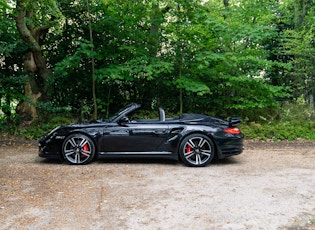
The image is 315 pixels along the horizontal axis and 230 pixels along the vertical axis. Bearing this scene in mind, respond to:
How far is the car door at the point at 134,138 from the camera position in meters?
6.66

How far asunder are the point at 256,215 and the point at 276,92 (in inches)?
298

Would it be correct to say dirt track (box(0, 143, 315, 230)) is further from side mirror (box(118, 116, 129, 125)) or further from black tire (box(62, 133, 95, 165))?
side mirror (box(118, 116, 129, 125))

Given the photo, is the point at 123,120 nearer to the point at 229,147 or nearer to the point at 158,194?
the point at 229,147

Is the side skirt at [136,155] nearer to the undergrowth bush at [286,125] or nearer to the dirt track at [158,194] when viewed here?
the dirt track at [158,194]

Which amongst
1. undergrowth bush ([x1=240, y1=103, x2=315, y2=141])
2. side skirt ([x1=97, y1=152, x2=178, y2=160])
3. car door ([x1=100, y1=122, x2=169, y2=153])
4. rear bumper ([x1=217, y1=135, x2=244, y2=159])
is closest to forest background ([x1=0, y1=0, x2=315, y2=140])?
undergrowth bush ([x1=240, y1=103, x2=315, y2=141])

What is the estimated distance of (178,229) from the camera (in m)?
3.50

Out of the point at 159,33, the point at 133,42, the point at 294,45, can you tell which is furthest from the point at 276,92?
the point at 133,42

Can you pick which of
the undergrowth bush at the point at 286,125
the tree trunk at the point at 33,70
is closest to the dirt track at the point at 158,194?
the undergrowth bush at the point at 286,125

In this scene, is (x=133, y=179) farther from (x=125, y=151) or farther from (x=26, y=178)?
(x=26, y=178)

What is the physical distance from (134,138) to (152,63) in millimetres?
4209

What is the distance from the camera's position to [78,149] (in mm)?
6727

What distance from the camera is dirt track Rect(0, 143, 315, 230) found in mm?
3713

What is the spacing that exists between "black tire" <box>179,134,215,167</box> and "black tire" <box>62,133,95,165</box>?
1.84 m

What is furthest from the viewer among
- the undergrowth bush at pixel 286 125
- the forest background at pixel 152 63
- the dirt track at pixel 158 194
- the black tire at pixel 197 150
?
the forest background at pixel 152 63
